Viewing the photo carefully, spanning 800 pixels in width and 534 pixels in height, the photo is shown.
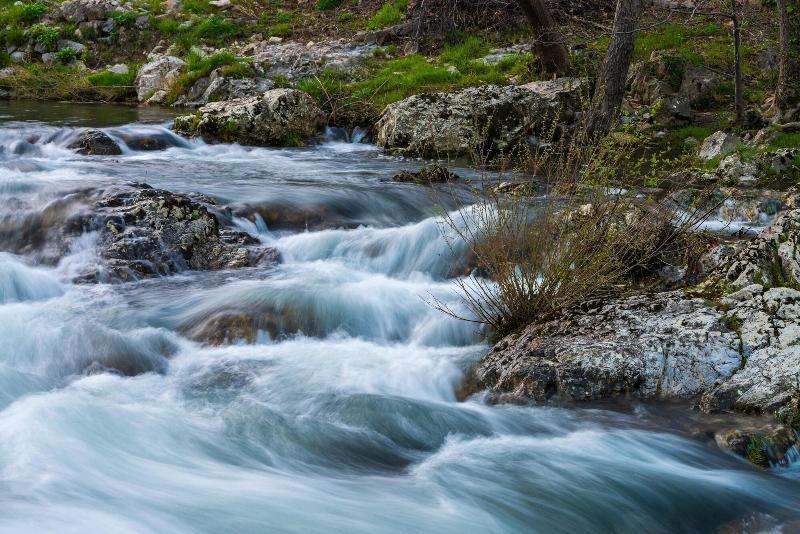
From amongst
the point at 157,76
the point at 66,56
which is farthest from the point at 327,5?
the point at 66,56

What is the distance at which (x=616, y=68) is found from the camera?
1101 cm

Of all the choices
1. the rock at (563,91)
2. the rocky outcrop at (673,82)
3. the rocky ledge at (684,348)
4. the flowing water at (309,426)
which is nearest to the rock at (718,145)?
the rocky outcrop at (673,82)

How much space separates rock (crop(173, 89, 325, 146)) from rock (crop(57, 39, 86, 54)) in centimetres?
722

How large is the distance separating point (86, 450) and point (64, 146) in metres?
8.82

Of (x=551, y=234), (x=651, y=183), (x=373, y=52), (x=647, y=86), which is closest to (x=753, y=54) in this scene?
(x=647, y=86)

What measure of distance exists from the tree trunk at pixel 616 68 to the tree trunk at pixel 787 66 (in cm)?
210

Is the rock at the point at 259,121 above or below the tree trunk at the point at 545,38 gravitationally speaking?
below

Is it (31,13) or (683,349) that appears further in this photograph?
(31,13)

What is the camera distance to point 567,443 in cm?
484

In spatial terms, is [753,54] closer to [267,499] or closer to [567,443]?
[567,443]

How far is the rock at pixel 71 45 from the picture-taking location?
19152 millimetres

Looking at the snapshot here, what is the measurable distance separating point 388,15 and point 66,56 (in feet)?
25.0

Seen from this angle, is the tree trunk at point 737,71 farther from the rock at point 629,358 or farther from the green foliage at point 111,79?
the green foliage at point 111,79

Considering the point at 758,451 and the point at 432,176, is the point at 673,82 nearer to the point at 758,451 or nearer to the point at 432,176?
the point at 432,176
